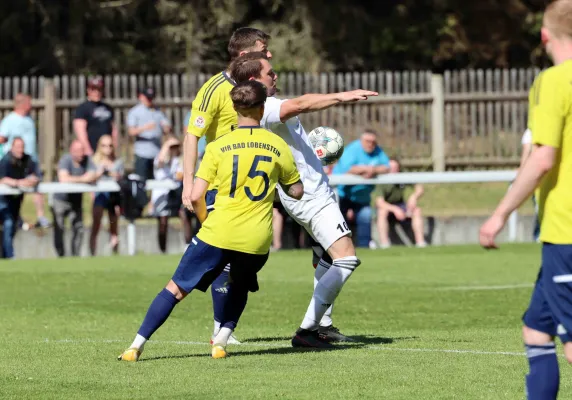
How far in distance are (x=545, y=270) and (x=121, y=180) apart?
13.4 metres

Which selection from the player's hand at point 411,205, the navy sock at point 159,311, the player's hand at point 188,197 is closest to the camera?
the navy sock at point 159,311

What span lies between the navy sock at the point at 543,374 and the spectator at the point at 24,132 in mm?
13929

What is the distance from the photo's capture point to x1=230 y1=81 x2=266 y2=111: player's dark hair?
8.52m

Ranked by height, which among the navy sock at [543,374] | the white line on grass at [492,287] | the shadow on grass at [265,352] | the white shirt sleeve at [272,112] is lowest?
the shadow on grass at [265,352]

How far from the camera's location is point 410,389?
752 cm

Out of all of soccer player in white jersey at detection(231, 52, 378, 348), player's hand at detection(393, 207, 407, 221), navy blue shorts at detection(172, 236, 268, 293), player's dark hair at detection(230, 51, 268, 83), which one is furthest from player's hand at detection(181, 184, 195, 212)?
player's hand at detection(393, 207, 407, 221)

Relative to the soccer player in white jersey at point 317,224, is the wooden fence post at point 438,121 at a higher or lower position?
higher

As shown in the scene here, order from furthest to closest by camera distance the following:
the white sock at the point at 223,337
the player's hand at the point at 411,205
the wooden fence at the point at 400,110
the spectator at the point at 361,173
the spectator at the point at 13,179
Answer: the wooden fence at the point at 400,110, the player's hand at the point at 411,205, the spectator at the point at 361,173, the spectator at the point at 13,179, the white sock at the point at 223,337

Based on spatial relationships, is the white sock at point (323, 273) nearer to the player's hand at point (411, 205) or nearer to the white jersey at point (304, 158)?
the white jersey at point (304, 158)

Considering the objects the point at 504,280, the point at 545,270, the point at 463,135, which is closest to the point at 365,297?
the point at 504,280

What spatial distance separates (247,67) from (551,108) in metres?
3.49

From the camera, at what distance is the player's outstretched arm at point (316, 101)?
8.48 metres

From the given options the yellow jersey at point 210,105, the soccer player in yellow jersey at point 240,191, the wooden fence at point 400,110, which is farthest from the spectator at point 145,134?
the soccer player in yellow jersey at point 240,191

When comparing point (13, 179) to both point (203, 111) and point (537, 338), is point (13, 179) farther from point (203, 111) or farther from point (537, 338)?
point (537, 338)
